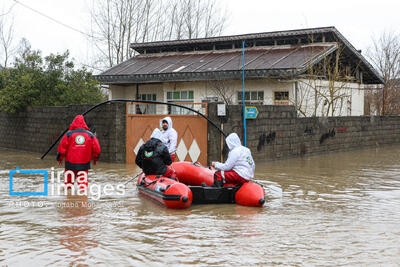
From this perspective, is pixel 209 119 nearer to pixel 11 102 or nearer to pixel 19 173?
pixel 19 173

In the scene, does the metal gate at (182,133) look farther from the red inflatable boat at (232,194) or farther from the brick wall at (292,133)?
the red inflatable boat at (232,194)

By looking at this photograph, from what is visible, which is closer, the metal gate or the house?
the metal gate

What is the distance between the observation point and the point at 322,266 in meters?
5.55

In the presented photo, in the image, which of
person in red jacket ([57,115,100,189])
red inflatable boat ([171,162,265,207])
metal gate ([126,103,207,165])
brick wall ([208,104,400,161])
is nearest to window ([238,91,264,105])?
brick wall ([208,104,400,161])

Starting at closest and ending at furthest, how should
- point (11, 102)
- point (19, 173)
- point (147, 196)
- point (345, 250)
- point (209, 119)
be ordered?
point (345, 250) < point (147, 196) < point (19, 173) < point (209, 119) < point (11, 102)

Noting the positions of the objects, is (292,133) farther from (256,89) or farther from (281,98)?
(256,89)

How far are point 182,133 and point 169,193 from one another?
659cm

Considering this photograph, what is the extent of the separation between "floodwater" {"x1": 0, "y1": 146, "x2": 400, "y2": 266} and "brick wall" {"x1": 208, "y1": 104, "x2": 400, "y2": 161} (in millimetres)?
3800

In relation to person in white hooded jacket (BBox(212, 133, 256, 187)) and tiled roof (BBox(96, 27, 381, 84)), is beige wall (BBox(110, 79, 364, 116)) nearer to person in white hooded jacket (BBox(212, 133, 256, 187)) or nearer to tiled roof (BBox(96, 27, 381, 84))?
tiled roof (BBox(96, 27, 381, 84))

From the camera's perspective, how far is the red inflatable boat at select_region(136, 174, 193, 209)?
8.56m

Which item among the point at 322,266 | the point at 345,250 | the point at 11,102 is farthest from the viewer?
the point at 11,102

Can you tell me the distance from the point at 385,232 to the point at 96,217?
15.0 ft

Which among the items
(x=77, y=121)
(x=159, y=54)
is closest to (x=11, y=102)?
(x=159, y=54)

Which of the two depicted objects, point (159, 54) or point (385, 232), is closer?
point (385, 232)
